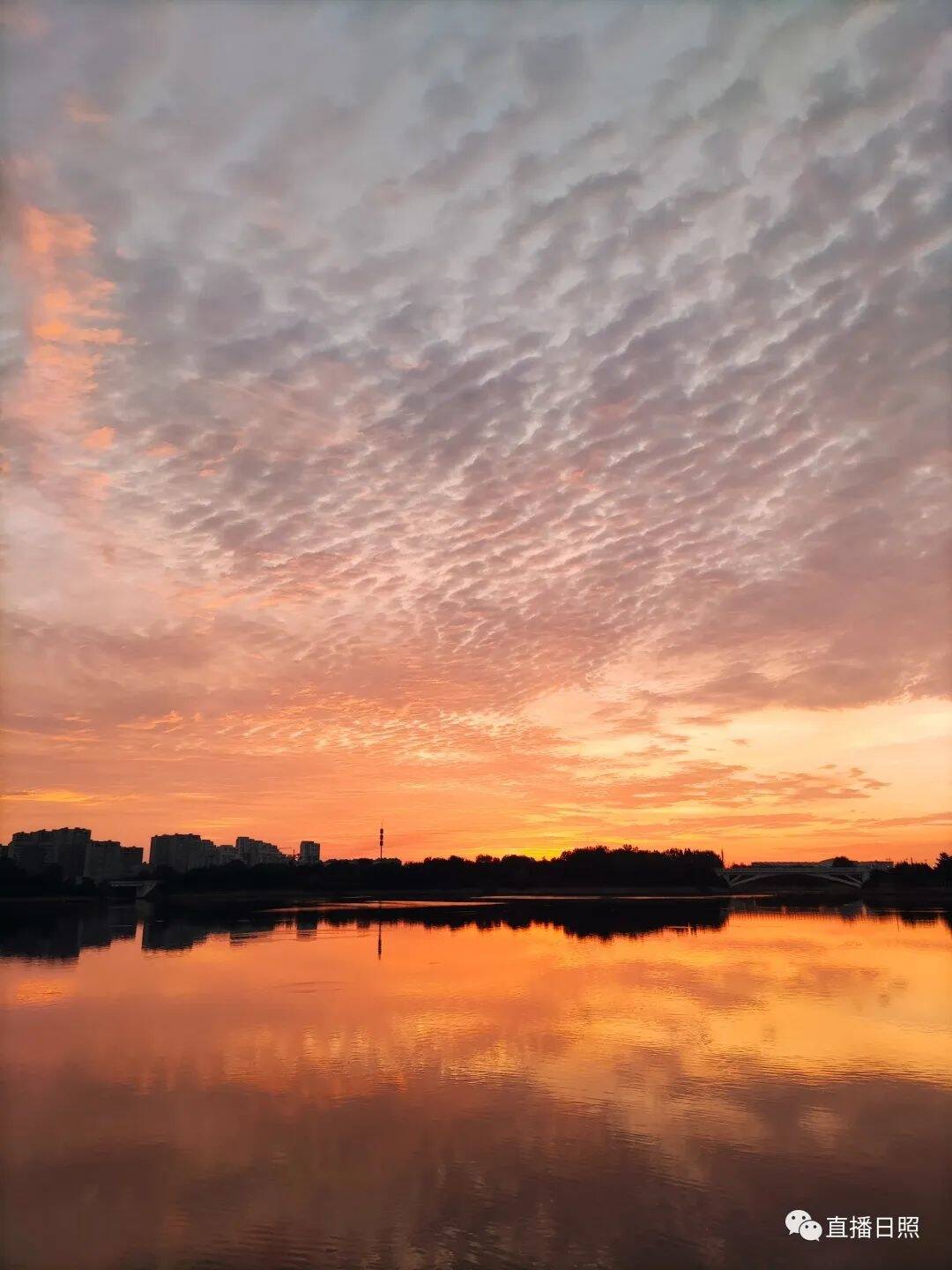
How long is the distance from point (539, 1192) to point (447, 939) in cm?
5800

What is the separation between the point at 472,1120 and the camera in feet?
67.6

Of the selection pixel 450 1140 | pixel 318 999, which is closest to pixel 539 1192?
pixel 450 1140

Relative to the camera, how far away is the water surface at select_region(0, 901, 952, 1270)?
14523 millimetres

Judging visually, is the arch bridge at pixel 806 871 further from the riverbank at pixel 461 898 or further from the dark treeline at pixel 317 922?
the dark treeline at pixel 317 922

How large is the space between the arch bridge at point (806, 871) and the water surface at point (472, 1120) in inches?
5721

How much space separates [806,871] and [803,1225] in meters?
180

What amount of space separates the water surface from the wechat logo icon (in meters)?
0.21

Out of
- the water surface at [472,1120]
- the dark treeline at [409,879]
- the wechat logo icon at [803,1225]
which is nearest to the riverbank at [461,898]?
the dark treeline at [409,879]

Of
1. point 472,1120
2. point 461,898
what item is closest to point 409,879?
point 461,898

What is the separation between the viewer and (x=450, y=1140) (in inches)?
754

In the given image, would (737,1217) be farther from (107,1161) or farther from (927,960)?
(927,960)

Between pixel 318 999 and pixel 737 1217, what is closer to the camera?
pixel 737 1217

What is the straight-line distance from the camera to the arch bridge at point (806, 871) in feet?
595

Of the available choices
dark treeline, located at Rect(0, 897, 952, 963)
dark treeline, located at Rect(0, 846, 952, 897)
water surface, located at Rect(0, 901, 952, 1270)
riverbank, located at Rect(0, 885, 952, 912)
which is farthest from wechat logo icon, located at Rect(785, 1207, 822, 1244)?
dark treeline, located at Rect(0, 846, 952, 897)
